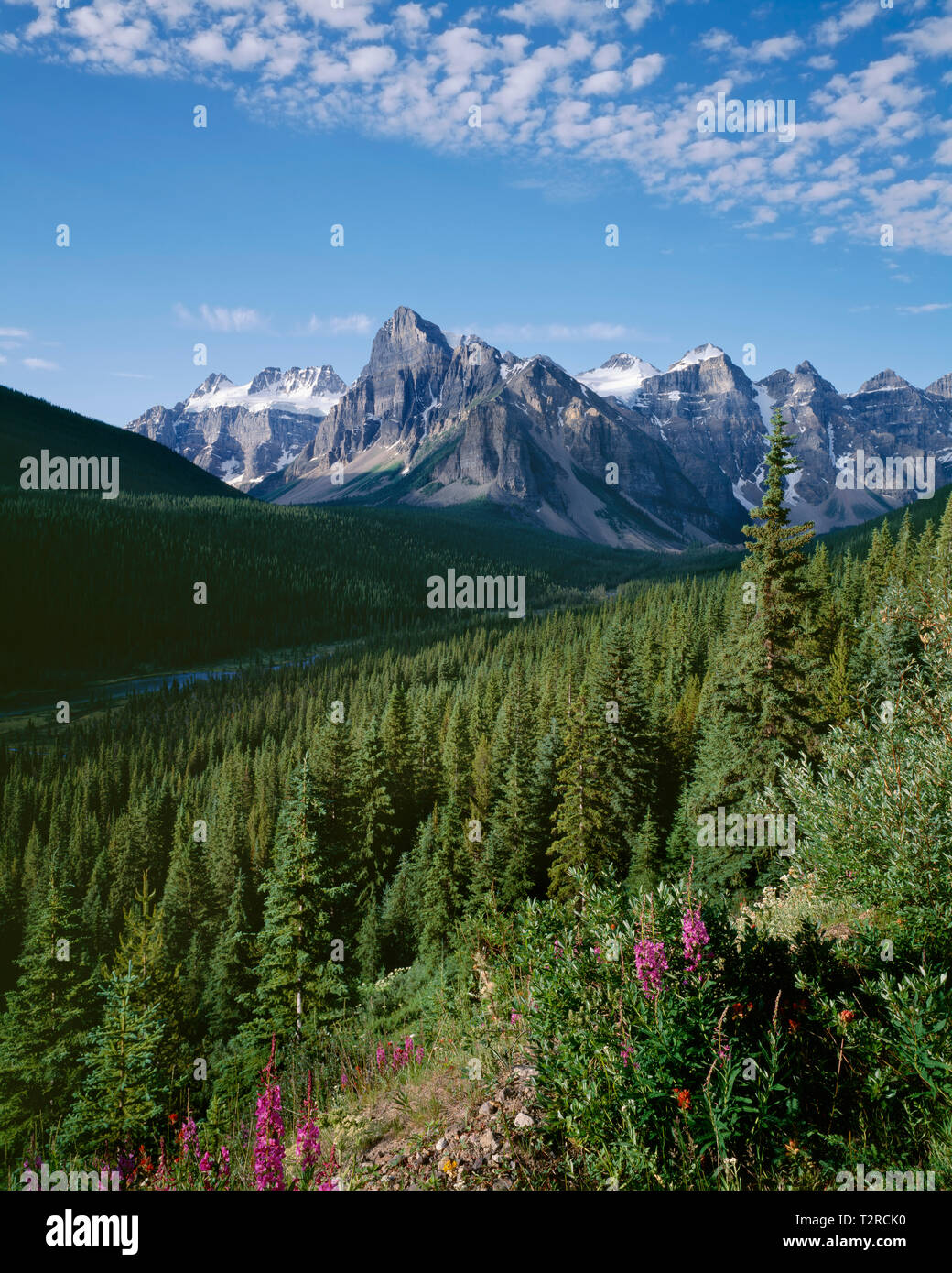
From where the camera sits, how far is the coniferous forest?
6312mm

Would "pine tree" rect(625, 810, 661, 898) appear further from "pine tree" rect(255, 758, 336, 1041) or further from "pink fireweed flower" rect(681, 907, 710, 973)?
"pink fireweed flower" rect(681, 907, 710, 973)

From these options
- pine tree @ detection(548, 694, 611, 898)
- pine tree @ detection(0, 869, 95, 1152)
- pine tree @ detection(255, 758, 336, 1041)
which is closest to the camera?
pine tree @ detection(255, 758, 336, 1041)

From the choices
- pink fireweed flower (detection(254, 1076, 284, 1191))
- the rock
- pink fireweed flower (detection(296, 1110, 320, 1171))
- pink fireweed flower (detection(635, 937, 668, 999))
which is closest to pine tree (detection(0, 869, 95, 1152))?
pink fireweed flower (detection(296, 1110, 320, 1171))

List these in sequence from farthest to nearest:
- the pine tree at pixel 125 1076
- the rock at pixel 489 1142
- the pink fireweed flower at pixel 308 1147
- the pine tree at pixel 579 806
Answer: the pine tree at pixel 579 806 < the pine tree at pixel 125 1076 < the pink fireweed flower at pixel 308 1147 < the rock at pixel 489 1142

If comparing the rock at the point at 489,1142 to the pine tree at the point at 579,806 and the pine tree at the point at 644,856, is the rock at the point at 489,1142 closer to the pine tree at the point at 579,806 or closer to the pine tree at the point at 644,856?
the pine tree at the point at 579,806

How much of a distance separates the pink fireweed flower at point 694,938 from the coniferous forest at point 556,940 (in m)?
0.03

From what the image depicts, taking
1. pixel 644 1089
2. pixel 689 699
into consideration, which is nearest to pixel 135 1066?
pixel 644 1089

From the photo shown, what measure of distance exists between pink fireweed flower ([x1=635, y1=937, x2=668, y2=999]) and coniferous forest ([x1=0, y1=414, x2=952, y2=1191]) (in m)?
0.04

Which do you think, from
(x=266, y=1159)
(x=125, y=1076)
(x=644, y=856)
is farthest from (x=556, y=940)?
(x=644, y=856)

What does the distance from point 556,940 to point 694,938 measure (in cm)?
187

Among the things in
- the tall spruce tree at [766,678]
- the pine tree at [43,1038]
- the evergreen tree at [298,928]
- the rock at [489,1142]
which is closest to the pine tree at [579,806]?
the tall spruce tree at [766,678]

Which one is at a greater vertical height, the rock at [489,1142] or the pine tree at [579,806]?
the rock at [489,1142]

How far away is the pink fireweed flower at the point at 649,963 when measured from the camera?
256 inches

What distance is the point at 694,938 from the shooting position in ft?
22.4
